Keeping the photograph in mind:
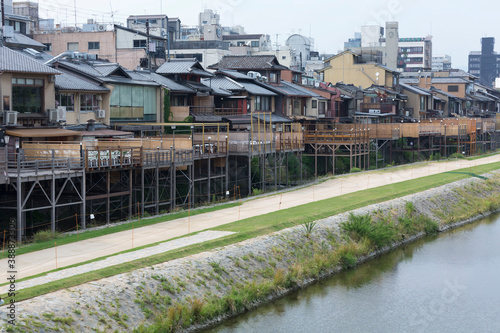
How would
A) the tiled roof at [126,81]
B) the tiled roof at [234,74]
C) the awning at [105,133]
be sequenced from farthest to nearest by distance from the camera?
the tiled roof at [234,74] < the tiled roof at [126,81] < the awning at [105,133]

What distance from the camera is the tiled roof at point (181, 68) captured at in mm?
58000

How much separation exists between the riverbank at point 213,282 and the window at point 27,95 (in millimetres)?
16067

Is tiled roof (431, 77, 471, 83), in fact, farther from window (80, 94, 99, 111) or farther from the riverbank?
window (80, 94, 99, 111)

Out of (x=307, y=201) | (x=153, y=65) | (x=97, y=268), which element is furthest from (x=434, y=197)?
(x=153, y=65)

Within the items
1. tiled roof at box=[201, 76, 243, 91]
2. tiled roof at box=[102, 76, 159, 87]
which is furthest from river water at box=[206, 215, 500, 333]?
tiled roof at box=[201, 76, 243, 91]

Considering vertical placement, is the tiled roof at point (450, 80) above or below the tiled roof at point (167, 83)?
above

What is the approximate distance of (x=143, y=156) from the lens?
3881 cm

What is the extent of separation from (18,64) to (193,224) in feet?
44.2

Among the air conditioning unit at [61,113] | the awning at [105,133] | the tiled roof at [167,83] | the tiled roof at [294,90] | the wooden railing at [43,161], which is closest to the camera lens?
the wooden railing at [43,161]

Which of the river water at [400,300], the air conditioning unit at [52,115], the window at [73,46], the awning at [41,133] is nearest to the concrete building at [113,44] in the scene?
the window at [73,46]

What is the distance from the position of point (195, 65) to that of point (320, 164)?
16992 millimetres

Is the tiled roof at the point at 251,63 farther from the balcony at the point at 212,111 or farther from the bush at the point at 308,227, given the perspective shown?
the bush at the point at 308,227

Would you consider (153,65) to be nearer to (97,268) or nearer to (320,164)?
(320,164)

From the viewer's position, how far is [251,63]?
243 ft
